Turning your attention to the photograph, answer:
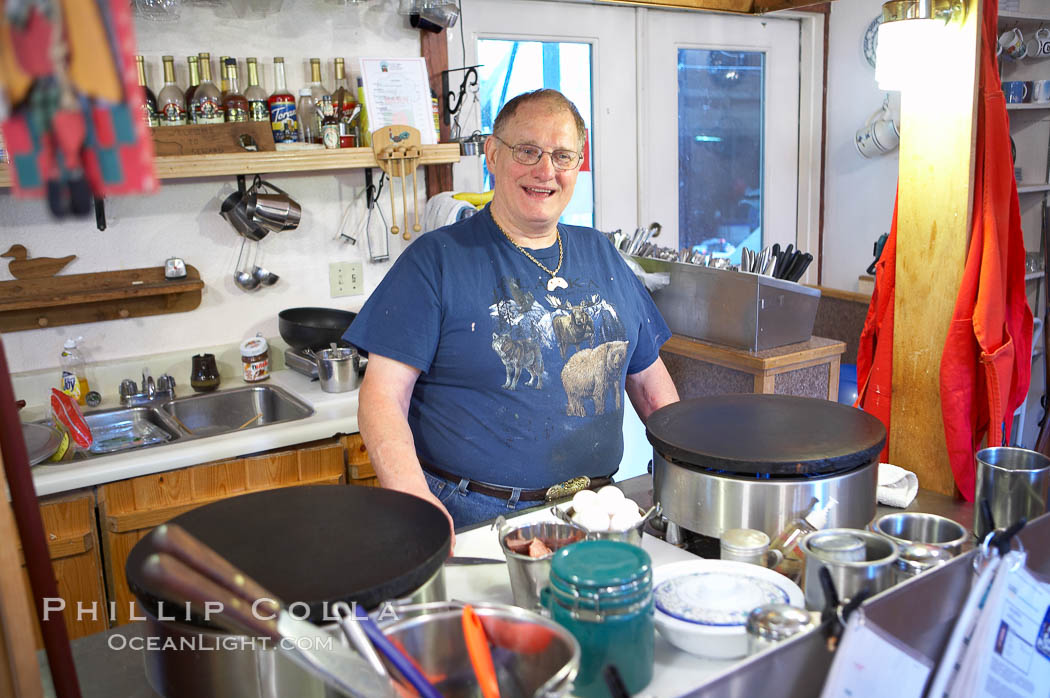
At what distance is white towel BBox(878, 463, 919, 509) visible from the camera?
4.66 ft

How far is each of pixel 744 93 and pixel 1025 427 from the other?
1869 millimetres

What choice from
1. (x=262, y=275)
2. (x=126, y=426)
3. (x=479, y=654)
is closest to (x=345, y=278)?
(x=262, y=275)

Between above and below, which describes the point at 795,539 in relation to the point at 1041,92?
below

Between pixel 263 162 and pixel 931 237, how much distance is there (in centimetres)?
175

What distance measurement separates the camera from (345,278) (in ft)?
9.57

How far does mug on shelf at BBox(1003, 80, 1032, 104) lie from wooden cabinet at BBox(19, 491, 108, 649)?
364 centimetres

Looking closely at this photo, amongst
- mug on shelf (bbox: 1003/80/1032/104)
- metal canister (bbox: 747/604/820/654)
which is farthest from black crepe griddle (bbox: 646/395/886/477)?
mug on shelf (bbox: 1003/80/1032/104)

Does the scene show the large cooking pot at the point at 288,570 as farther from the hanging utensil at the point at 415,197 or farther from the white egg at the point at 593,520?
the hanging utensil at the point at 415,197

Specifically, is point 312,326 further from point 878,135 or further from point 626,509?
point 878,135

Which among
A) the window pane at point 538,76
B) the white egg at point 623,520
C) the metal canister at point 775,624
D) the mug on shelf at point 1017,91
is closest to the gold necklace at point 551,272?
the white egg at point 623,520

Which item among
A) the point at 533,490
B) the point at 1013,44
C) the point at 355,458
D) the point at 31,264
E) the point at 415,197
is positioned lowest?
the point at 355,458

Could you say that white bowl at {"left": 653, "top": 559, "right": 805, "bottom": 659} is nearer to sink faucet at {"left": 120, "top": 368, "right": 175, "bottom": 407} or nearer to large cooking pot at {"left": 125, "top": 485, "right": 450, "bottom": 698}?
large cooking pot at {"left": 125, "top": 485, "right": 450, "bottom": 698}

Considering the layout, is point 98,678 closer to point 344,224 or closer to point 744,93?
point 344,224

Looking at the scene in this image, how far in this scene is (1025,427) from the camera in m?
3.77
